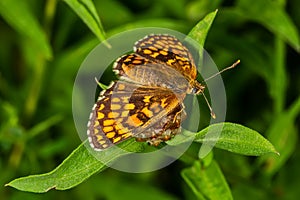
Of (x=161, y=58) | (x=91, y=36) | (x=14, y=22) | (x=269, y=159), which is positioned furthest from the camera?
(x=91, y=36)

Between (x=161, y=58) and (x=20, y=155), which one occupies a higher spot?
(x=161, y=58)

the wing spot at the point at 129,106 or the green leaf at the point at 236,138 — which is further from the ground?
the wing spot at the point at 129,106

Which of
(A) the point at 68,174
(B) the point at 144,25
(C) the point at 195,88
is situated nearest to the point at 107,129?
(A) the point at 68,174

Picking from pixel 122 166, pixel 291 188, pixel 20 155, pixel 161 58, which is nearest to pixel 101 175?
pixel 122 166

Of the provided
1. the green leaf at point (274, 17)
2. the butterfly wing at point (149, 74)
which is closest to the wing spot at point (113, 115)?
the butterfly wing at point (149, 74)

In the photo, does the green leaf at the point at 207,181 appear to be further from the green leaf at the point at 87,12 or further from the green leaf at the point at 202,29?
the green leaf at the point at 87,12

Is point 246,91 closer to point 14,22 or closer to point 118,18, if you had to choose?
point 118,18
